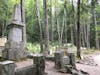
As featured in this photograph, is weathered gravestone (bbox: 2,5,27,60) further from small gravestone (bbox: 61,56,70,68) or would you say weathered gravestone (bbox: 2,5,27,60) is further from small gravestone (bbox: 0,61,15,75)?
small gravestone (bbox: 0,61,15,75)

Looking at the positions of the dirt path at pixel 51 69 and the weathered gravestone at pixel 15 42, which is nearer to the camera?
the dirt path at pixel 51 69

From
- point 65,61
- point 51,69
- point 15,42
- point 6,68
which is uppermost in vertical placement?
point 15,42

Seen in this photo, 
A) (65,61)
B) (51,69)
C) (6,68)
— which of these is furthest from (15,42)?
(6,68)

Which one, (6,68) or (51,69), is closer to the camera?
(6,68)

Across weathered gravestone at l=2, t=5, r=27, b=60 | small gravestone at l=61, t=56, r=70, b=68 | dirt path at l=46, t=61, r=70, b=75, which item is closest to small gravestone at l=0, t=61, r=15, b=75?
dirt path at l=46, t=61, r=70, b=75

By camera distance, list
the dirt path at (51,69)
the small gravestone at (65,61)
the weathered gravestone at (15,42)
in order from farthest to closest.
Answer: the weathered gravestone at (15,42)
the small gravestone at (65,61)
the dirt path at (51,69)

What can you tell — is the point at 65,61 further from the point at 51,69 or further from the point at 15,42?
the point at 15,42

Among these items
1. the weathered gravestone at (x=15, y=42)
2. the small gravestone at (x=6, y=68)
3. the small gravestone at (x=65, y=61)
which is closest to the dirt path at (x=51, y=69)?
the small gravestone at (x=65, y=61)

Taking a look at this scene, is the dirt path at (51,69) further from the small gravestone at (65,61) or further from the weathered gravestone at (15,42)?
the weathered gravestone at (15,42)

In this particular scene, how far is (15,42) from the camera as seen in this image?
10.3 meters

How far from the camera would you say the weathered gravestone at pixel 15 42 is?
33.0 ft

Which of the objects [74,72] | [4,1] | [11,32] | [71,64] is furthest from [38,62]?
[4,1]

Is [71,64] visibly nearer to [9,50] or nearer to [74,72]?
[74,72]

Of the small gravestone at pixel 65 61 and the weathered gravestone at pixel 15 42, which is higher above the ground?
the weathered gravestone at pixel 15 42
